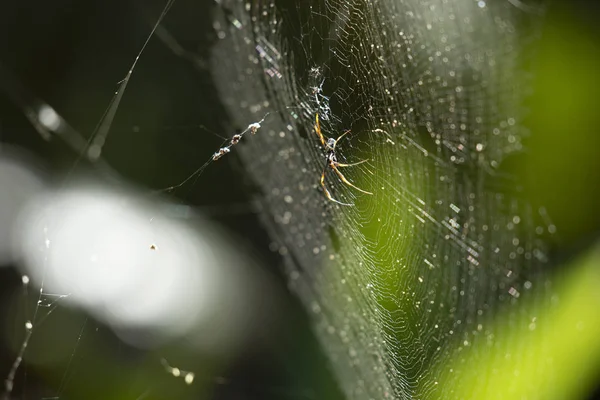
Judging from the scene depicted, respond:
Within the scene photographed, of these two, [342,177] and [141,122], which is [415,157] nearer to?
[342,177]

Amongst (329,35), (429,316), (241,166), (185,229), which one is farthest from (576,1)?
(185,229)

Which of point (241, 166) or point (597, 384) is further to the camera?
point (241, 166)

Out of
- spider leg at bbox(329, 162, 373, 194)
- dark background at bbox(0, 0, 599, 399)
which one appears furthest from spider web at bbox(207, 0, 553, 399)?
dark background at bbox(0, 0, 599, 399)

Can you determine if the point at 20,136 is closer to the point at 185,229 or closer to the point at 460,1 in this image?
the point at 185,229

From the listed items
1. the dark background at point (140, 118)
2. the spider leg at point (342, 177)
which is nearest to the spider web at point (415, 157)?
the spider leg at point (342, 177)

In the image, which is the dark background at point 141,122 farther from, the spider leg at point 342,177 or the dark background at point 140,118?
the spider leg at point 342,177

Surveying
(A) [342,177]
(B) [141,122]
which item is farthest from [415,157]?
(B) [141,122]

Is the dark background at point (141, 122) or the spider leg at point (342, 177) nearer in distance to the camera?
the spider leg at point (342, 177)

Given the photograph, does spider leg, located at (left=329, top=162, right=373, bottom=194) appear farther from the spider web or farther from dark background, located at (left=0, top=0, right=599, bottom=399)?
dark background, located at (left=0, top=0, right=599, bottom=399)
